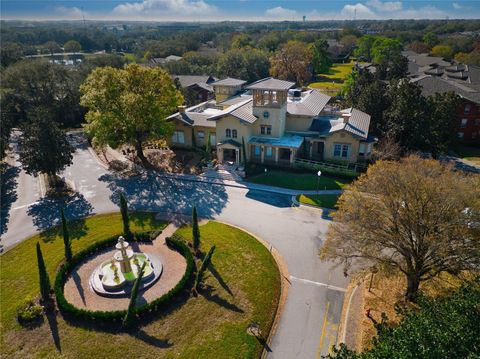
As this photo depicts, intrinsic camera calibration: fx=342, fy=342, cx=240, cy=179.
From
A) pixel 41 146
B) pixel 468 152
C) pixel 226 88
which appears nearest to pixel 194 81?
pixel 226 88

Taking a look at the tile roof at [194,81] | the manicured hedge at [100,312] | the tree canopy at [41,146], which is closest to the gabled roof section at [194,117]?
the tree canopy at [41,146]

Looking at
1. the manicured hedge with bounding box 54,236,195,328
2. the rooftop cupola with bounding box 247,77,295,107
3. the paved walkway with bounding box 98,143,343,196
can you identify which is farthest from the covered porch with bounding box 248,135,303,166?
the manicured hedge with bounding box 54,236,195,328

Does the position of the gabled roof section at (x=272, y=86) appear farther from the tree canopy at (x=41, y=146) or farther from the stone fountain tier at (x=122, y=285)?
the stone fountain tier at (x=122, y=285)

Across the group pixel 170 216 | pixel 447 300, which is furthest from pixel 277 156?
pixel 447 300

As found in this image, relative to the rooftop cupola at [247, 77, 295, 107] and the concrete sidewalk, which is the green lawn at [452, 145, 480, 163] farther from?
the rooftop cupola at [247, 77, 295, 107]

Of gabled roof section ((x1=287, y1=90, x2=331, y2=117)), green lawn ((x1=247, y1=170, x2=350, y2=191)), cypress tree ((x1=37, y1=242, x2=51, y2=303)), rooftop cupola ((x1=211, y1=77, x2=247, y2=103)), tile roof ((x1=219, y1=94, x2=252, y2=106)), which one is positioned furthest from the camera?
rooftop cupola ((x1=211, y1=77, x2=247, y2=103))

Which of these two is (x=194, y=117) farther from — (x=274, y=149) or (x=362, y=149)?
(x=362, y=149)

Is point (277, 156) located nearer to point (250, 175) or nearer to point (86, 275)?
point (250, 175)
